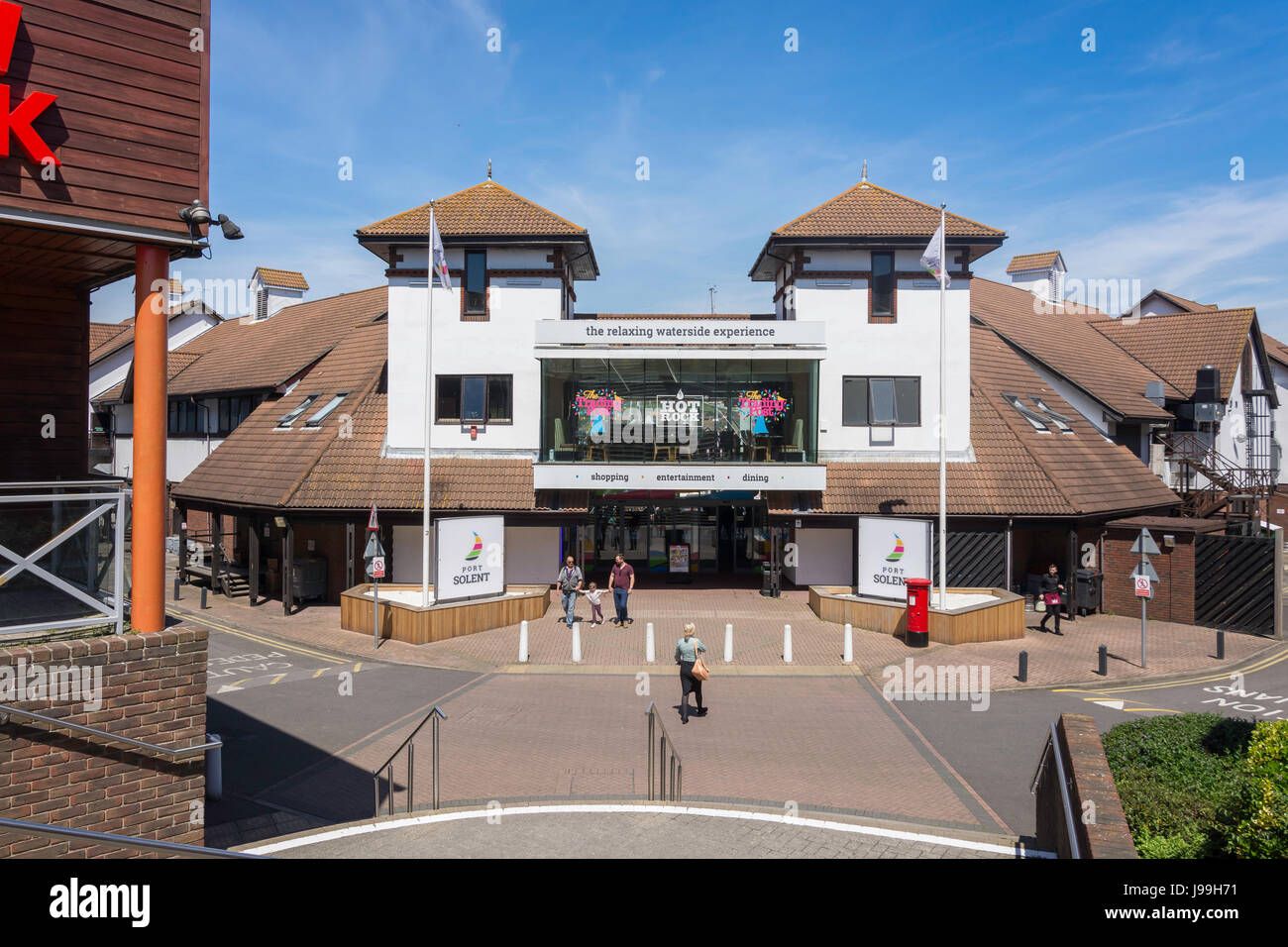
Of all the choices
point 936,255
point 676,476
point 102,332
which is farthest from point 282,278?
point 936,255

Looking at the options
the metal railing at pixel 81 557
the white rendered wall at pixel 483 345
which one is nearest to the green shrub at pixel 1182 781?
the metal railing at pixel 81 557

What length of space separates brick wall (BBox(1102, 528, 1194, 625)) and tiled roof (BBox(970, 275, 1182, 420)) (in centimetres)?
740

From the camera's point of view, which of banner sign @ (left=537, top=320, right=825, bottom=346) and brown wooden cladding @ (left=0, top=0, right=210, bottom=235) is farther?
banner sign @ (left=537, top=320, right=825, bottom=346)

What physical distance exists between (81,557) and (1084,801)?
8649 millimetres

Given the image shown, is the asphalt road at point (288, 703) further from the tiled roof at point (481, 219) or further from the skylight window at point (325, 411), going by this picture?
the tiled roof at point (481, 219)

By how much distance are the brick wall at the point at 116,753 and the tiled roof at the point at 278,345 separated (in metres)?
25.7

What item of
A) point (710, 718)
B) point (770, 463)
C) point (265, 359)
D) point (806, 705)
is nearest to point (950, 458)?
point (770, 463)

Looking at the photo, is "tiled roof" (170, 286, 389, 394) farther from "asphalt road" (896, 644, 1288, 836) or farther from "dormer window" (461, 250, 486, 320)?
"asphalt road" (896, 644, 1288, 836)

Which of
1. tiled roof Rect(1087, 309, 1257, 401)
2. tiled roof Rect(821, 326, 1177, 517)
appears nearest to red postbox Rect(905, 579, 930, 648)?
tiled roof Rect(821, 326, 1177, 517)

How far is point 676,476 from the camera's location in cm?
2398

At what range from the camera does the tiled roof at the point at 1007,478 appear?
23.4 meters

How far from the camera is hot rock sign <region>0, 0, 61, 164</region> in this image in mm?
6375

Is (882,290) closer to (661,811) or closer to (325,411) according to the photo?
(325,411)
